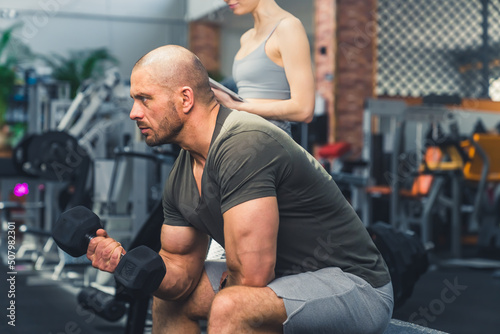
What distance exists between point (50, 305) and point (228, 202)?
7.94ft

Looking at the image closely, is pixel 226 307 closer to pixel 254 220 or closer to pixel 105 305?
pixel 254 220

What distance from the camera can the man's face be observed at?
→ 1.45 m

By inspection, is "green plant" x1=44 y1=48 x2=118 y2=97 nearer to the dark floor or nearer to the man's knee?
the dark floor

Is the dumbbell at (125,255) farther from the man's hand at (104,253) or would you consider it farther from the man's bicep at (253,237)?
the man's bicep at (253,237)

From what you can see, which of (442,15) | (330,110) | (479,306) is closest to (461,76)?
(442,15)

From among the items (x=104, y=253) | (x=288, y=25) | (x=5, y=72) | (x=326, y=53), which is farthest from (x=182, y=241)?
(x=5, y=72)

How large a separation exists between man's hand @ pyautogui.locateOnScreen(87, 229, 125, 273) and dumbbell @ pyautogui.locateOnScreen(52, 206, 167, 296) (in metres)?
0.02

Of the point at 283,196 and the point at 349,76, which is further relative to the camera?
the point at 349,76

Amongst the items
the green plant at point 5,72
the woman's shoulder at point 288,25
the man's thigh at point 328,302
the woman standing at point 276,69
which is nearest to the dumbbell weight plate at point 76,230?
the man's thigh at point 328,302

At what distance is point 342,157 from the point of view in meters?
5.79

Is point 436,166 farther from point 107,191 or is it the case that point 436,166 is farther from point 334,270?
point 334,270

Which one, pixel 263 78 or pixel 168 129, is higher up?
pixel 263 78

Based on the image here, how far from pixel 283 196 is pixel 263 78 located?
0.60 m

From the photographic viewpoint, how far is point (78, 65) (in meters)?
9.62
